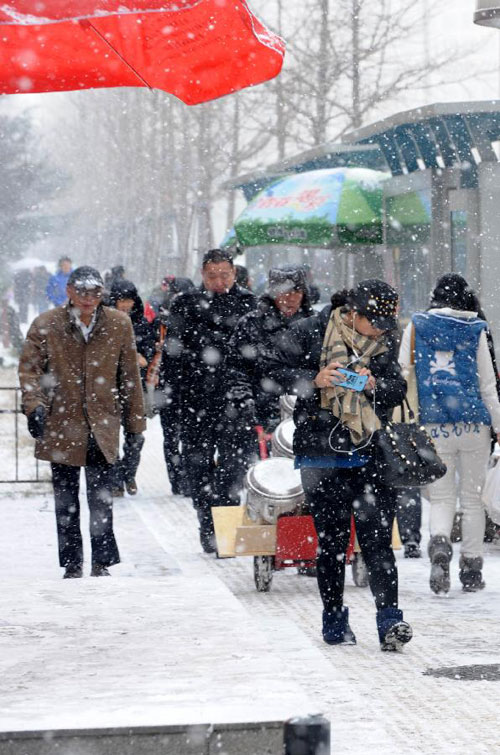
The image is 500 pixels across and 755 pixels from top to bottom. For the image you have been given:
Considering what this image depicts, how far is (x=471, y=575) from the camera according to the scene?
8.91 meters

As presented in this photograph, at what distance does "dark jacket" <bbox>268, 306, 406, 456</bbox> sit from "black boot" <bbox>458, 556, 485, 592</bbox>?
200 centimetres

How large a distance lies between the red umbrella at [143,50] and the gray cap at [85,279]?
70.1 inches

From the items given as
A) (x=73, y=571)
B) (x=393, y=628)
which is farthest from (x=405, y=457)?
Answer: (x=73, y=571)

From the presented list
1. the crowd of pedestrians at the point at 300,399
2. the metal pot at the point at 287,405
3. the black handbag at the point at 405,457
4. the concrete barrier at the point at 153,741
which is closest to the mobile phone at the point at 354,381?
the crowd of pedestrians at the point at 300,399

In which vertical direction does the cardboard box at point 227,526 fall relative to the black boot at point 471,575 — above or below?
above

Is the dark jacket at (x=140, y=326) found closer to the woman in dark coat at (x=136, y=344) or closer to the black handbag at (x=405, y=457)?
the woman in dark coat at (x=136, y=344)

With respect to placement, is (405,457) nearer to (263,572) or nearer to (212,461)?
(263,572)

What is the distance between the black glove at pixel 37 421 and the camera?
27.0 ft

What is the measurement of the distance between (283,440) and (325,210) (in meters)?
8.85

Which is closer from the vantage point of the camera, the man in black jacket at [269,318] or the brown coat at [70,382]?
the brown coat at [70,382]

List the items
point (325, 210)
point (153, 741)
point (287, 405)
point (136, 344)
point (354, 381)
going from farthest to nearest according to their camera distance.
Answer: point (325, 210) < point (136, 344) < point (287, 405) < point (354, 381) < point (153, 741)

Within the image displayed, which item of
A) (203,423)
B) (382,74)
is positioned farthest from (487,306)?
(382,74)

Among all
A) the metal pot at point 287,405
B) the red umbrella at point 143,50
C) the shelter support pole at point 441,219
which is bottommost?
the metal pot at point 287,405

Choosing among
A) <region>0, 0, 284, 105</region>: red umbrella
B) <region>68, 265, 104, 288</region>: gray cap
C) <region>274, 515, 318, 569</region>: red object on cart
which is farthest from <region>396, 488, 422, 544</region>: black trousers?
<region>0, 0, 284, 105</region>: red umbrella
